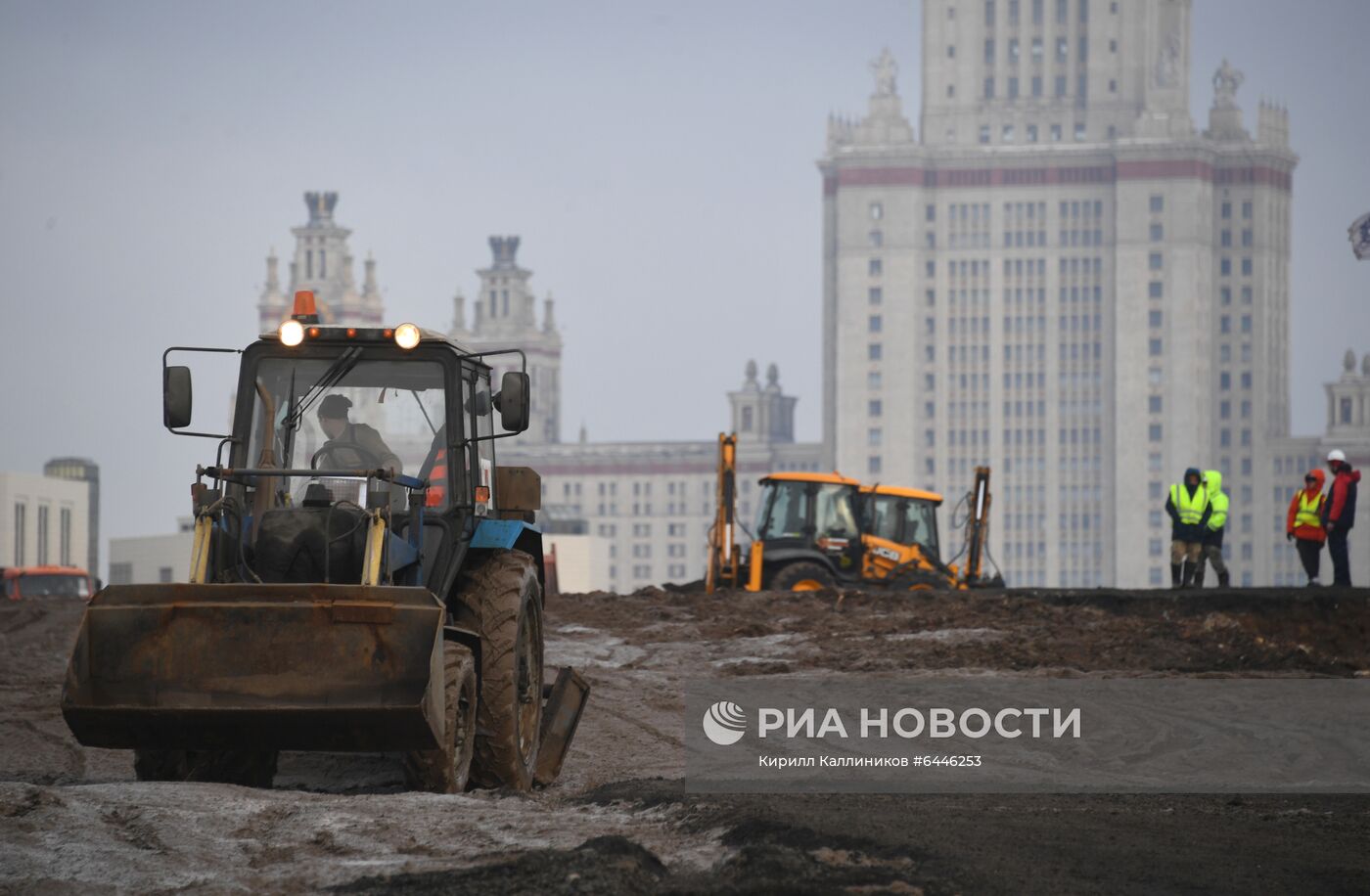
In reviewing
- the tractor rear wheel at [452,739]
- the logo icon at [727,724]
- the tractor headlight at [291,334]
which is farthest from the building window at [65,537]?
the tractor rear wheel at [452,739]

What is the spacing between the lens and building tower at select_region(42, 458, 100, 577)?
112731 mm

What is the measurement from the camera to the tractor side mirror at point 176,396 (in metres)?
9.46

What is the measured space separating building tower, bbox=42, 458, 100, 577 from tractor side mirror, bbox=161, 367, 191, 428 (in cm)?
10074

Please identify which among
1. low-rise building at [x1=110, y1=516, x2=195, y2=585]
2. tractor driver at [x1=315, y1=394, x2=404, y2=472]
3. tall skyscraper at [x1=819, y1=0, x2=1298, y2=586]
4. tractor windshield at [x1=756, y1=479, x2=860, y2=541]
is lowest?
low-rise building at [x1=110, y1=516, x2=195, y2=585]

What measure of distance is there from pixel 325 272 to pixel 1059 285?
230 ft

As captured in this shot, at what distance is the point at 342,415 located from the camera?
10141mm

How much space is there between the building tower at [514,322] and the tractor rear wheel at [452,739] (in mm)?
179011

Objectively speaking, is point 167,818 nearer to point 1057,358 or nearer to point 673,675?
point 673,675

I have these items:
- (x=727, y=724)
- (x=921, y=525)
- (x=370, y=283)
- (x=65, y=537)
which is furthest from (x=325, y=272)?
(x=727, y=724)

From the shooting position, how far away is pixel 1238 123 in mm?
154625

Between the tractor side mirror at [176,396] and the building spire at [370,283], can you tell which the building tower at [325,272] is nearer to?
the building spire at [370,283]

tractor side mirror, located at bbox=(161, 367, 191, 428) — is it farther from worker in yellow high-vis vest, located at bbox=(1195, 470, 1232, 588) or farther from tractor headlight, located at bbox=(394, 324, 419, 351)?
worker in yellow high-vis vest, located at bbox=(1195, 470, 1232, 588)

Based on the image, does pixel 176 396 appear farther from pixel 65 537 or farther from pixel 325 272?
pixel 325 272

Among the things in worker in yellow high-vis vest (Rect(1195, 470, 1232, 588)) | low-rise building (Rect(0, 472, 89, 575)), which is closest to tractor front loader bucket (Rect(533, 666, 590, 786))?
worker in yellow high-vis vest (Rect(1195, 470, 1232, 588))
